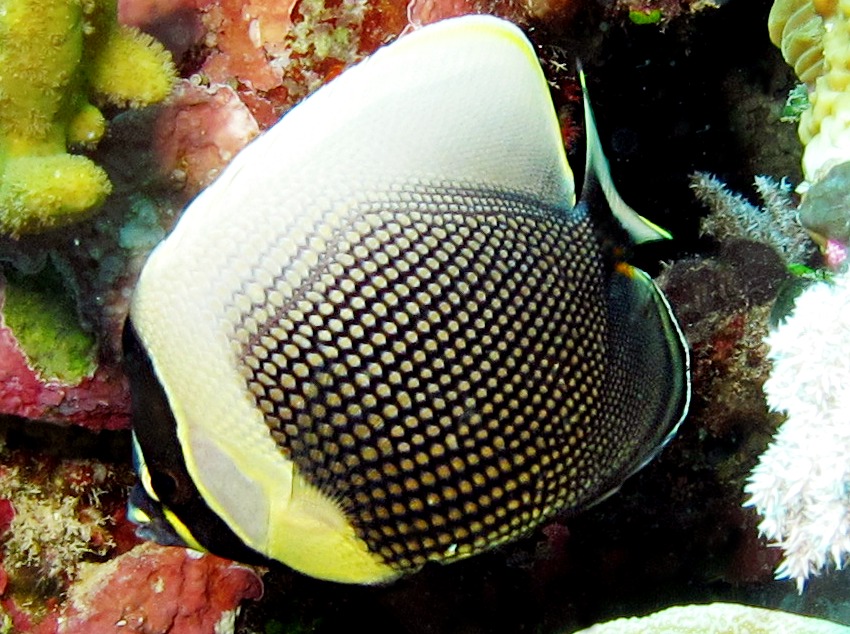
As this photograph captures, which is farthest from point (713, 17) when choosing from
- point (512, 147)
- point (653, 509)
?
point (512, 147)

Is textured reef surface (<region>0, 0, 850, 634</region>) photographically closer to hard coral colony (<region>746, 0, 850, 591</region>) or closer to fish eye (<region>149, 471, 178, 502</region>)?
hard coral colony (<region>746, 0, 850, 591</region>)

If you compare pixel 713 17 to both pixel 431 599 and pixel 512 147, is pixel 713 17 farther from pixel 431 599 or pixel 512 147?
pixel 431 599

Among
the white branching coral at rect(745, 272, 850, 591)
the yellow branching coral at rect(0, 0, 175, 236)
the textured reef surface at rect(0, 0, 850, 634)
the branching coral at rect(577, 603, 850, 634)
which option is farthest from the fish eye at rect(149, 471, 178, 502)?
the white branching coral at rect(745, 272, 850, 591)

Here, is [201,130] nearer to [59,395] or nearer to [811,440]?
[59,395]

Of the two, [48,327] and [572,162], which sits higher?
[572,162]

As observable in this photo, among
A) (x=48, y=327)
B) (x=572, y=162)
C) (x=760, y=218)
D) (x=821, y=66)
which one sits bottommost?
(x=48, y=327)

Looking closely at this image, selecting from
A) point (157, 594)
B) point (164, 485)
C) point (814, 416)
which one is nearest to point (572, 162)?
point (814, 416)

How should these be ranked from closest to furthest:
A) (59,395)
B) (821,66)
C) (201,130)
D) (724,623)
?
1. (724,623)
2. (201,130)
3. (59,395)
4. (821,66)
